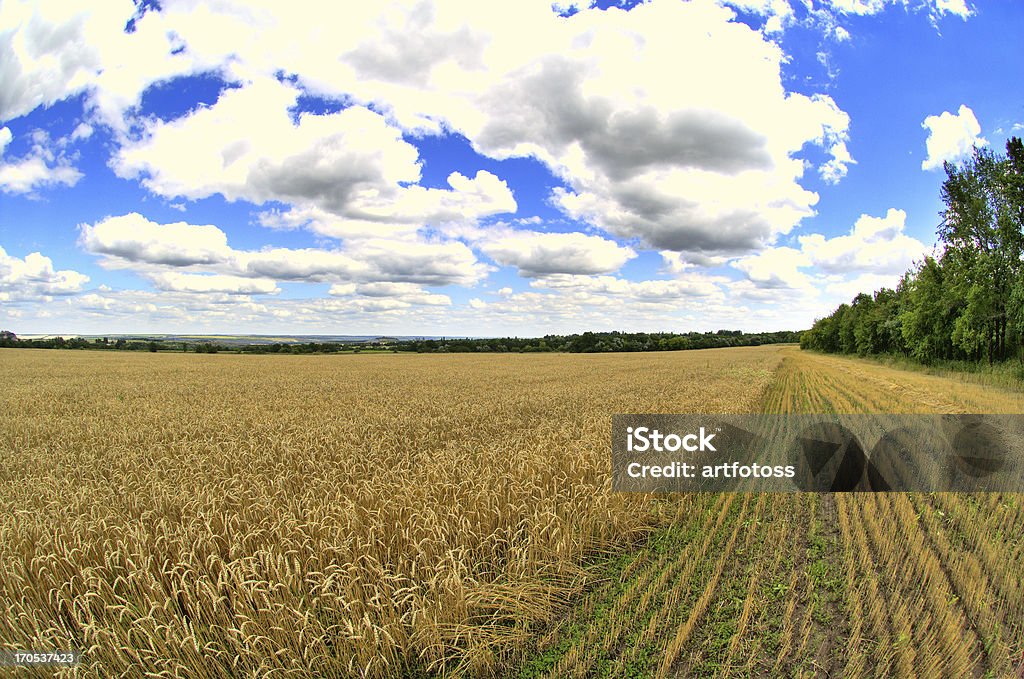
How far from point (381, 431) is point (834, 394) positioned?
22086 mm

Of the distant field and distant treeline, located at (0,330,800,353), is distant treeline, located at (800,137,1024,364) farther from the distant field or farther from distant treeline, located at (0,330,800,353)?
distant treeline, located at (0,330,800,353)

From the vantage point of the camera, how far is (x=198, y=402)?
731 inches

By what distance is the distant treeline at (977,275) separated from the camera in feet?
101

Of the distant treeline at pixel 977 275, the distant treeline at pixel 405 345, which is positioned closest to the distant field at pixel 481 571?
the distant treeline at pixel 977 275

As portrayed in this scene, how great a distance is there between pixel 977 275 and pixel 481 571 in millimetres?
42130

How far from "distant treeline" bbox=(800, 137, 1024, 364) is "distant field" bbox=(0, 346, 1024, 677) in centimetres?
3075

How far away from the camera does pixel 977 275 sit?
106 feet

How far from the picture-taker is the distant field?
158 inches

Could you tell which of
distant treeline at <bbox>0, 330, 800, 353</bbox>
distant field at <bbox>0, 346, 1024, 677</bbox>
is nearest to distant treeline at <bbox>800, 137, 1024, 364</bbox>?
distant field at <bbox>0, 346, 1024, 677</bbox>

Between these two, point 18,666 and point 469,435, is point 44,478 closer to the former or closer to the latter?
point 18,666

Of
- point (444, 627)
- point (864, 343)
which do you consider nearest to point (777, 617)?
point (444, 627)

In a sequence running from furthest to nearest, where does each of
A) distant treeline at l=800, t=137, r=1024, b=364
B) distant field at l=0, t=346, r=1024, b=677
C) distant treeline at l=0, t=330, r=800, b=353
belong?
distant treeline at l=0, t=330, r=800, b=353 < distant treeline at l=800, t=137, r=1024, b=364 < distant field at l=0, t=346, r=1024, b=677

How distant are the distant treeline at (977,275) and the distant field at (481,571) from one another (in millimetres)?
30754

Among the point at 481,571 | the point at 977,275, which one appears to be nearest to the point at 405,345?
the point at 977,275
